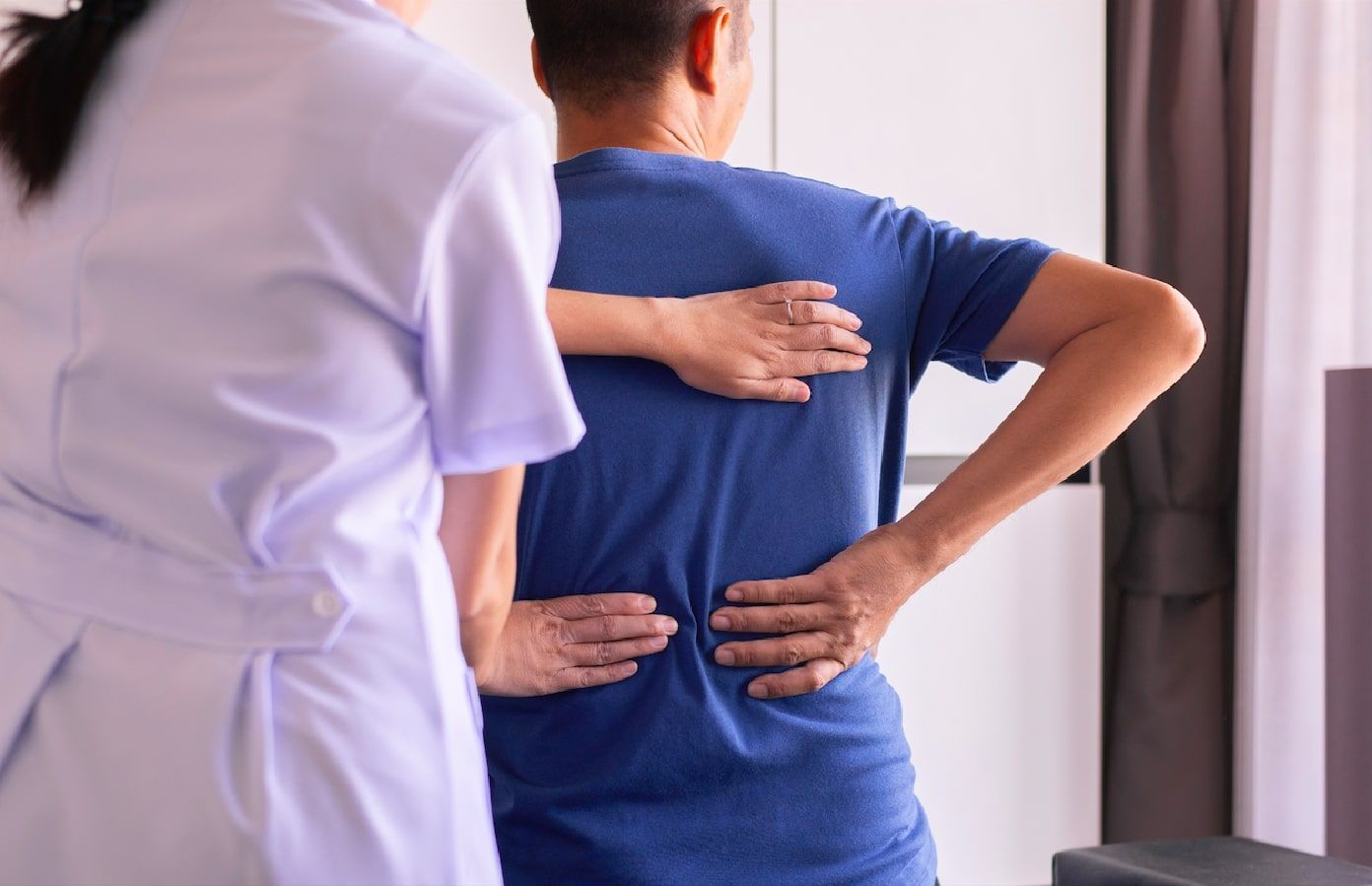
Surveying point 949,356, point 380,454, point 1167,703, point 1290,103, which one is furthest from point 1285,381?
point 380,454

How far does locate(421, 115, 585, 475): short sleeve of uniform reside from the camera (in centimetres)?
79

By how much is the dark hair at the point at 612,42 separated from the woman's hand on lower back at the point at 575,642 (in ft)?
1.55

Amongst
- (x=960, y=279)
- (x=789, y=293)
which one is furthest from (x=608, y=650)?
(x=960, y=279)

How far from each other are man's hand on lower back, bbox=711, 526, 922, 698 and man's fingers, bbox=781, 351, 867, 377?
0.16 meters

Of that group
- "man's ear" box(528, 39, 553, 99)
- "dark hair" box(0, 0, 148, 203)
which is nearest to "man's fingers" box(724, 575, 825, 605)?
"man's ear" box(528, 39, 553, 99)

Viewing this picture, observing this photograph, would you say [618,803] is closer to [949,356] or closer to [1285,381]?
[949,356]

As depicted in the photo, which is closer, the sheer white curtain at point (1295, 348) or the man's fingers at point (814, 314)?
the man's fingers at point (814, 314)

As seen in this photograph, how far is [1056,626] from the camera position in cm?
260

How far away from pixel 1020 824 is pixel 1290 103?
1.44m

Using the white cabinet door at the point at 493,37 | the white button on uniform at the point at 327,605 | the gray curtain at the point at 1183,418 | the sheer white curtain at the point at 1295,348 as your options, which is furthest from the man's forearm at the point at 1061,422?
the gray curtain at the point at 1183,418

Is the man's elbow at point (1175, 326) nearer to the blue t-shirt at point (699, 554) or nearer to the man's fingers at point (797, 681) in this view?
the blue t-shirt at point (699, 554)

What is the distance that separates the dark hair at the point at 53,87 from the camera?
2.66 ft

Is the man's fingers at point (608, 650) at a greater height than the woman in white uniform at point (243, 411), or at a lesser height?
lesser

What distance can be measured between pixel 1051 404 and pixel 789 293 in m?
0.30
